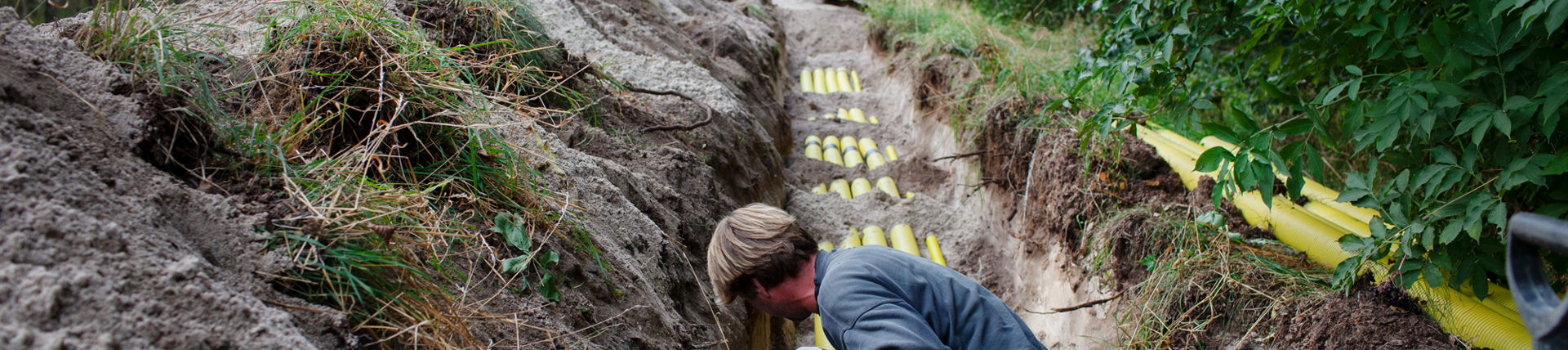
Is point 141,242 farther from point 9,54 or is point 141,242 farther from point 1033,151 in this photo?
point 1033,151

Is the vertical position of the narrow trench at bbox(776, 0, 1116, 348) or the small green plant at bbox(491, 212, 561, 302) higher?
the small green plant at bbox(491, 212, 561, 302)

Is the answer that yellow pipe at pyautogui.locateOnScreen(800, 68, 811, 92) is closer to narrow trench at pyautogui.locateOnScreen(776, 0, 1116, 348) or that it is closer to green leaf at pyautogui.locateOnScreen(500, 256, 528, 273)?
narrow trench at pyautogui.locateOnScreen(776, 0, 1116, 348)

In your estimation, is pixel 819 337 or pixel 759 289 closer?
pixel 759 289

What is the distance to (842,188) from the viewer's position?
543 centimetres

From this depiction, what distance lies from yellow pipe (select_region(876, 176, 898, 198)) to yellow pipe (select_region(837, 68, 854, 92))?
8.73ft

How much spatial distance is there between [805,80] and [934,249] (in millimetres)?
4153

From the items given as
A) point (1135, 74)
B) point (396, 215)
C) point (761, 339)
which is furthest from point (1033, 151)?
point (396, 215)

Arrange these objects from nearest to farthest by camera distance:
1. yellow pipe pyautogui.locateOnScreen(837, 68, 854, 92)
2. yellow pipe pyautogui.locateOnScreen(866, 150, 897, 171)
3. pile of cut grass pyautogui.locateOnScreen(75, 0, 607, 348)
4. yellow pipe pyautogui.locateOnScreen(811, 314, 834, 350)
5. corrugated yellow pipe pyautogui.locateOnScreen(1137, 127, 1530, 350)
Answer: pile of cut grass pyautogui.locateOnScreen(75, 0, 607, 348), corrugated yellow pipe pyautogui.locateOnScreen(1137, 127, 1530, 350), yellow pipe pyautogui.locateOnScreen(811, 314, 834, 350), yellow pipe pyautogui.locateOnScreen(866, 150, 897, 171), yellow pipe pyautogui.locateOnScreen(837, 68, 854, 92)

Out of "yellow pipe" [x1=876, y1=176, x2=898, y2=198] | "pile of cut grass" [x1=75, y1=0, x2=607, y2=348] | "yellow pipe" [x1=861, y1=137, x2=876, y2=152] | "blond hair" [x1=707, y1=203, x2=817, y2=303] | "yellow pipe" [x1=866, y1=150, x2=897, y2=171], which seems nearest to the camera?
"pile of cut grass" [x1=75, y1=0, x2=607, y2=348]

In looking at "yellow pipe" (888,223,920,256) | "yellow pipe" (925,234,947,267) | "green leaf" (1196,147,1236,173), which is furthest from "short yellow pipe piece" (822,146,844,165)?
"green leaf" (1196,147,1236,173)

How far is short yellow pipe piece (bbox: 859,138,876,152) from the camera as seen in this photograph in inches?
247

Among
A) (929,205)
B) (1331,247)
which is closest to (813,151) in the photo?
(929,205)

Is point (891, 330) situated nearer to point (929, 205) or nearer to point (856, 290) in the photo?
point (856, 290)

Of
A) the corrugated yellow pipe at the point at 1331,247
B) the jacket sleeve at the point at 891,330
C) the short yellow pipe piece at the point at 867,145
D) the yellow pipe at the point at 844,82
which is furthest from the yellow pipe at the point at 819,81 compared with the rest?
the jacket sleeve at the point at 891,330
